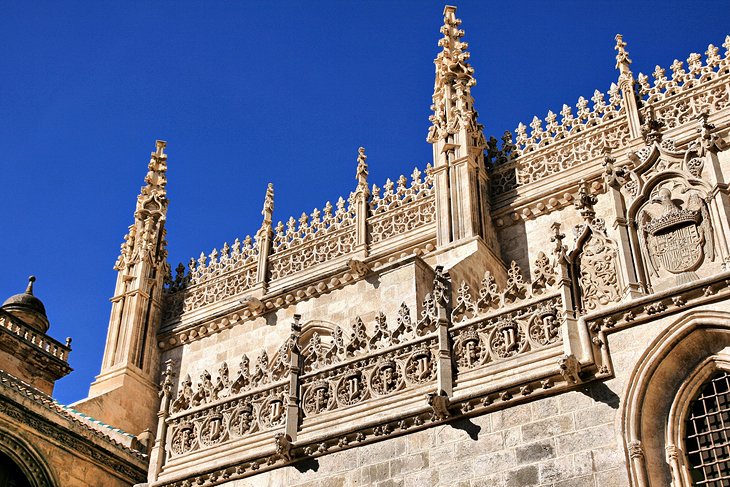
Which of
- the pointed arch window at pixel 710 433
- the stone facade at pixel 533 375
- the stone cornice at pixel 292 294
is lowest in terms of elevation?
the pointed arch window at pixel 710 433

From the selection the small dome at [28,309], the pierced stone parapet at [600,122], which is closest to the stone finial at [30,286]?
the small dome at [28,309]

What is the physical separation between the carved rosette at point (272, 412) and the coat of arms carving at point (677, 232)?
482 centimetres

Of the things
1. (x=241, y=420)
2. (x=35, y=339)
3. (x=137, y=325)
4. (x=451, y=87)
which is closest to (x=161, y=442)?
(x=241, y=420)

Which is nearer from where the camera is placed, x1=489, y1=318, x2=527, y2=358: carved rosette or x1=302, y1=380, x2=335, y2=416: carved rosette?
x1=489, y1=318, x2=527, y2=358: carved rosette

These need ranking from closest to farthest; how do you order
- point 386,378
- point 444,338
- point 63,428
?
1. point 444,338
2. point 386,378
3. point 63,428

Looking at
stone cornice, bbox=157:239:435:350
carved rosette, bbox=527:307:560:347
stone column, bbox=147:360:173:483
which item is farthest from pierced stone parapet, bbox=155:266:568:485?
stone cornice, bbox=157:239:435:350

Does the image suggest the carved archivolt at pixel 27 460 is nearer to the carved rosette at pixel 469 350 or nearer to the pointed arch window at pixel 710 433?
the carved rosette at pixel 469 350

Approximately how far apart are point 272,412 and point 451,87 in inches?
453

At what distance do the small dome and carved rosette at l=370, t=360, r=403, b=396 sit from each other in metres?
13.3

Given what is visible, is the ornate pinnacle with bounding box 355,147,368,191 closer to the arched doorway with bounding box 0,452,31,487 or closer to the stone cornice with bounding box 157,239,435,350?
the stone cornice with bounding box 157,239,435,350

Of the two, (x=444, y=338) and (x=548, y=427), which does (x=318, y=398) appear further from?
(x=548, y=427)

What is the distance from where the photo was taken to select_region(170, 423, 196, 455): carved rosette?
43.8ft

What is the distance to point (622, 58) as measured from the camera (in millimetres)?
20781

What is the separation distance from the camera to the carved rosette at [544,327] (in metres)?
10.9
